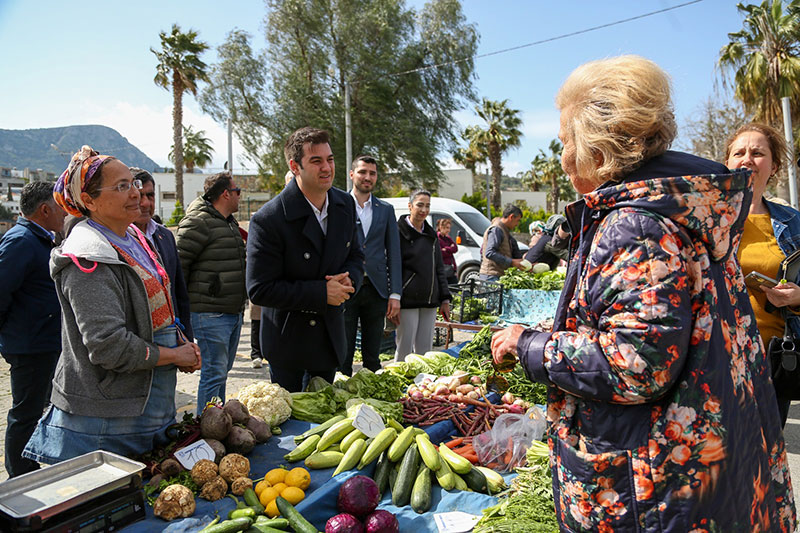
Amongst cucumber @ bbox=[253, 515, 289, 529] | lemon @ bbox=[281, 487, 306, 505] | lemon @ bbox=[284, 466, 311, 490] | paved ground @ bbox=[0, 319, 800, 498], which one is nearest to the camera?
cucumber @ bbox=[253, 515, 289, 529]

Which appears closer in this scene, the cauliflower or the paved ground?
the cauliflower

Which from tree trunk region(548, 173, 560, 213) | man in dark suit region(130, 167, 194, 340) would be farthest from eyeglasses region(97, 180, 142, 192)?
tree trunk region(548, 173, 560, 213)

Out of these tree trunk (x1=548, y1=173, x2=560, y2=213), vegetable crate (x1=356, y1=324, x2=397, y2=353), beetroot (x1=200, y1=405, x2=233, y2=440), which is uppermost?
tree trunk (x1=548, y1=173, x2=560, y2=213)

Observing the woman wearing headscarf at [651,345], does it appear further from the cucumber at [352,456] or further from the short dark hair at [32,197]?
the short dark hair at [32,197]

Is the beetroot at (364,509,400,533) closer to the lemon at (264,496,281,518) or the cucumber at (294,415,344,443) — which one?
the lemon at (264,496,281,518)

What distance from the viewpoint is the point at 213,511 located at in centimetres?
238

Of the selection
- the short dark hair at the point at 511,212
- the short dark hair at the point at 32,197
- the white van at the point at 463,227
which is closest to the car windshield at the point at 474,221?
the white van at the point at 463,227

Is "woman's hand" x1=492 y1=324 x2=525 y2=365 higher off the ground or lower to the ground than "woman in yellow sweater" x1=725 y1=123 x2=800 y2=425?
lower

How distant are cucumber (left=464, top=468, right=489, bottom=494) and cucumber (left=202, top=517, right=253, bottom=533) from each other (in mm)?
1166

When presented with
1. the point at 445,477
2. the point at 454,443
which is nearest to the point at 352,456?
the point at 445,477

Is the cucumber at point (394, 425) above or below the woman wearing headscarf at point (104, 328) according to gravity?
below

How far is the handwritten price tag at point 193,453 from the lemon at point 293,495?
403mm

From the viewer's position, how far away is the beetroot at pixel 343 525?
2.29 metres

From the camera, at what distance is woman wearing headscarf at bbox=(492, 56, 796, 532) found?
4.30 ft
